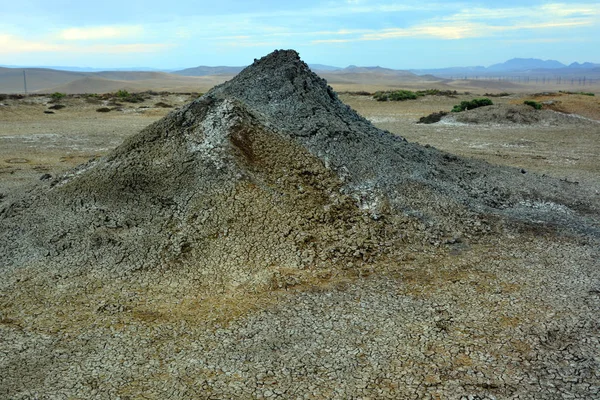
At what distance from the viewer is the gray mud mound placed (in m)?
20.8

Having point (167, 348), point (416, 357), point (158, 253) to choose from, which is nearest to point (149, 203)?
point (158, 253)

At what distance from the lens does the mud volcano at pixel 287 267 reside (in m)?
4.42

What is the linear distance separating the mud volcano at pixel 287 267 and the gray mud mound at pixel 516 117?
1202 cm

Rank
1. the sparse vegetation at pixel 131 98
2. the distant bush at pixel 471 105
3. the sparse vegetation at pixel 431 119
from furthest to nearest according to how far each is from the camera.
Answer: the sparse vegetation at pixel 131 98 < the distant bush at pixel 471 105 < the sparse vegetation at pixel 431 119

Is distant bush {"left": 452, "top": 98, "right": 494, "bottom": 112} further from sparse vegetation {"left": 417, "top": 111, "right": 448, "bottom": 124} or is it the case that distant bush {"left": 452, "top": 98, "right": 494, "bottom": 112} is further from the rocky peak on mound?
the rocky peak on mound

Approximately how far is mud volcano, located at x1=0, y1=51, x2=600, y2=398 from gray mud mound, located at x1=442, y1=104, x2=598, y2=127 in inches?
473

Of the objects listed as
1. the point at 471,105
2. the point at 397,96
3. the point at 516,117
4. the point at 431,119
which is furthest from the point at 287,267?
the point at 397,96

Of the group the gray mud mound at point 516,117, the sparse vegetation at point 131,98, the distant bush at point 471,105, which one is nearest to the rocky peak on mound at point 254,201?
the gray mud mound at point 516,117

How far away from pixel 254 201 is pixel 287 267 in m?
1.23

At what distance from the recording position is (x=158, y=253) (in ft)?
21.2

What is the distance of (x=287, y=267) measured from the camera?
20.6ft

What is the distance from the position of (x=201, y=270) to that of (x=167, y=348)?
1.53 m

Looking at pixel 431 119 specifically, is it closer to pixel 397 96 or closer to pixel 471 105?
pixel 471 105

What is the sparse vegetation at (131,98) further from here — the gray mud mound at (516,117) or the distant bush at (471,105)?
the distant bush at (471,105)
